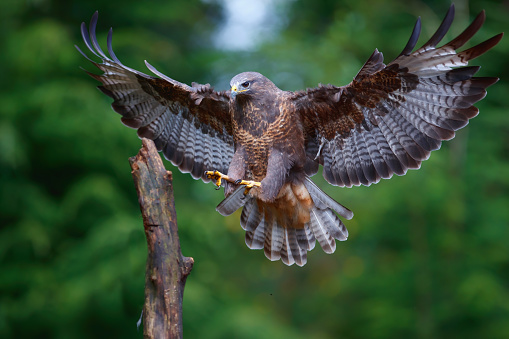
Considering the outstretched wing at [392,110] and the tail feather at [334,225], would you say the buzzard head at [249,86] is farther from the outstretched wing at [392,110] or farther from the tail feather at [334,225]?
the tail feather at [334,225]

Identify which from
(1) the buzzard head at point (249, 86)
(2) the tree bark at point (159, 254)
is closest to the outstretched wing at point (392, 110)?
(1) the buzzard head at point (249, 86)

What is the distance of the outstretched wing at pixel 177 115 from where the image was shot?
4285mm

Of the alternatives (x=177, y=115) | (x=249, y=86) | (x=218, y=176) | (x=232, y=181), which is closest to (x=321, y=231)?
(x=232, y=181)

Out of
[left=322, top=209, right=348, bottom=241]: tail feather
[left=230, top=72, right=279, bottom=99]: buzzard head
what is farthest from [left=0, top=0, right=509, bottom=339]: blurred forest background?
[left=230, top=72, right=279, bottom=99]: buzzard head

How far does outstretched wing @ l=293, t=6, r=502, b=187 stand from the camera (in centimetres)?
343

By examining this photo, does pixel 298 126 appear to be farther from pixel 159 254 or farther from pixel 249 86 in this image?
pixel 159 254

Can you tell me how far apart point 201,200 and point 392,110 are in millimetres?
5004

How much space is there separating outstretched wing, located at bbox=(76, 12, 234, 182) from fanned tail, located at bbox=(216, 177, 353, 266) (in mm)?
431

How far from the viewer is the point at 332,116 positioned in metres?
4.10

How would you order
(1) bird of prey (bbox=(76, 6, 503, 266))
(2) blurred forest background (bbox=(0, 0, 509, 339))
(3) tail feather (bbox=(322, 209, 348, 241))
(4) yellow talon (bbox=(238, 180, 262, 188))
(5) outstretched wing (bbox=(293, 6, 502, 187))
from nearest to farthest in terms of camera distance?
(5) outstretched wing (bbox=(293, 6, 502, 187)) < (1) bird of prey (bbox=(76, 6, 503, 266)) < (4) yellow talon (bbox=(238, 180, 262, 188)) < (3) tail feather (bbox=(322, 209, 348, 241)) < (2) blurred forest background (bbox=(0, 0, 509, 339))

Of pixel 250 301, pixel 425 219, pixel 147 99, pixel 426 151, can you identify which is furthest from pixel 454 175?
pixel 147 99

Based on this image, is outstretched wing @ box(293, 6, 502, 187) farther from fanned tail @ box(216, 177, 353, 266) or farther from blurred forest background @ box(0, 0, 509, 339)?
blurred forest background @ box(0, 0, 509, 339)

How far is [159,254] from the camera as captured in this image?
11.0 feet

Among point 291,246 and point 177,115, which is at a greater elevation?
point 177,115
